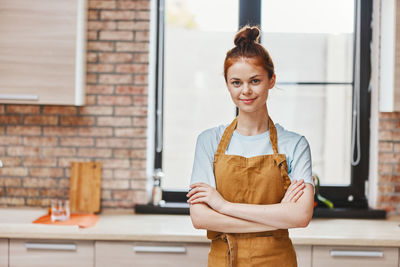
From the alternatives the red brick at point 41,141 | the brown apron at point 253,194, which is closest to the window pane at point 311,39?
the brown apron at point 253,194

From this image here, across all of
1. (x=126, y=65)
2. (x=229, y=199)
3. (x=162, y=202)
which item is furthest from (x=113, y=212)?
(x=229, y=199)

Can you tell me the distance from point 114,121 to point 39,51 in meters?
0.63

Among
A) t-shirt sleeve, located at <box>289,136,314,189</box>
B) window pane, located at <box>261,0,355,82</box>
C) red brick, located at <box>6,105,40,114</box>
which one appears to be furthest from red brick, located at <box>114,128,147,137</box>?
t-shirt sleeve, located at <box>289,136,314,189</box>

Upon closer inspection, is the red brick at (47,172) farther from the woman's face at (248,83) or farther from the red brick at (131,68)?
the woman's face at (248,83)

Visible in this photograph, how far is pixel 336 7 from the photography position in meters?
2.99

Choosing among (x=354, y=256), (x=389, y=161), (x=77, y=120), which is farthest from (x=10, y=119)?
(x=389, y=161)

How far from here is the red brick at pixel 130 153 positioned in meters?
2.86

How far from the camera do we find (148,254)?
7.60 ft

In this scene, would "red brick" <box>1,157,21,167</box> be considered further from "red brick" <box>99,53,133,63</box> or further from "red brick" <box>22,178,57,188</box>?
"red brick" <box>99,53,133,63</box>

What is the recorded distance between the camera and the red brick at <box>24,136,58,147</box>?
2.88 meters

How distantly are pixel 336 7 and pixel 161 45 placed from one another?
1217 mm

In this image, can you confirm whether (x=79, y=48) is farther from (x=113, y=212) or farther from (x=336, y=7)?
(x=336, y=7)

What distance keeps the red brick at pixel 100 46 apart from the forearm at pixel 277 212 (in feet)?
5.34

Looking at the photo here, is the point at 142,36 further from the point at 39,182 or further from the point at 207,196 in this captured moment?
the point at 207,196
